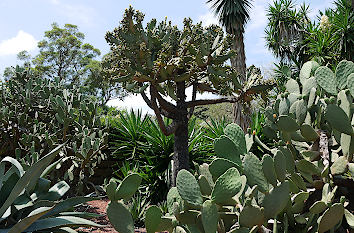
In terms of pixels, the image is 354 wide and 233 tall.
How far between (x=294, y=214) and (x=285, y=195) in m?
0.32

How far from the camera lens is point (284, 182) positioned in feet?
3.82

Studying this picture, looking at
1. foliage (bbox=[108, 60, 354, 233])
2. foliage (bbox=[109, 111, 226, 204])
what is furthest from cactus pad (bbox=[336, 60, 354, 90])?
foliage (bbox=[109, 111, 226, 204])

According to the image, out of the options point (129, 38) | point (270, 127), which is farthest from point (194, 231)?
point (129, 38)

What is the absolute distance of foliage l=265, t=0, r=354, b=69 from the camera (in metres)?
13.2

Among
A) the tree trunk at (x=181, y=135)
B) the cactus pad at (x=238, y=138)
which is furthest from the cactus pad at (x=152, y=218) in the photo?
the tree trunk at (x=181, y=135)

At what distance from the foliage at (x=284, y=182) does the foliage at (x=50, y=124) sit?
122 inches

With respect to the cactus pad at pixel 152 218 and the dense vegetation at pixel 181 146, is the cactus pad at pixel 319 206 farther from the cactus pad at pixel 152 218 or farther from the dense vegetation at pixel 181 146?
the cactus pad at pixel 152 218

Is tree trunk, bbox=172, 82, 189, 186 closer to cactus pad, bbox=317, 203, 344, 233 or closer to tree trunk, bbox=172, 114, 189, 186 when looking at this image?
tree trunk, bbox=172, 114, 189, 186

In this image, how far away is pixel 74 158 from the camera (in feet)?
15.1

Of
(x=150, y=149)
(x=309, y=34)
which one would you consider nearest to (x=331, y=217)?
(x=150, y=149)

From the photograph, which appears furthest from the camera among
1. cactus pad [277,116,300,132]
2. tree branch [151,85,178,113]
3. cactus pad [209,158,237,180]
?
tree branch [151,85,178,113]

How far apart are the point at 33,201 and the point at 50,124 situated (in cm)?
321

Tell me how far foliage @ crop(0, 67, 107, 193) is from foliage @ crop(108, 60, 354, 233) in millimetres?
3089

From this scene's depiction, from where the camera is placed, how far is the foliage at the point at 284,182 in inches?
45.5
